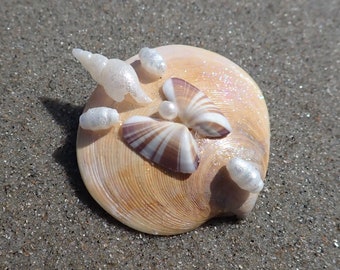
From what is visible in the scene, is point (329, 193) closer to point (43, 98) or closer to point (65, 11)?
point (43, 98)

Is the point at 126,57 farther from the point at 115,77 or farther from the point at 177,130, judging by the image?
the point at 177,130

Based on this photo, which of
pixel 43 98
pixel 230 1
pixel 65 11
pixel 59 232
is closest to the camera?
pixel 59 232

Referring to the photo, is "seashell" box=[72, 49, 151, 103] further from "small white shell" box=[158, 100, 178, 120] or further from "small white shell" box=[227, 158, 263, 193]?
"small white shell" box=[227, 158, 263, 193]

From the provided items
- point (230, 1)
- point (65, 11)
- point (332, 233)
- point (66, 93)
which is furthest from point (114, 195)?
point (230, 1)

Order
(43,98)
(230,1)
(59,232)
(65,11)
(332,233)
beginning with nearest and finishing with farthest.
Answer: (59,232) < (332,233) < (43,98) < (65,11) < (230,1)

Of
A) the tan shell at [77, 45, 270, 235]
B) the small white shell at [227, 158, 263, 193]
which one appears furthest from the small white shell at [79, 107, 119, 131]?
the small white shell at [227, 158, 263, 193]

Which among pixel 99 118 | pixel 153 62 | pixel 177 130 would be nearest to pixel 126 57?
pixel 153 62

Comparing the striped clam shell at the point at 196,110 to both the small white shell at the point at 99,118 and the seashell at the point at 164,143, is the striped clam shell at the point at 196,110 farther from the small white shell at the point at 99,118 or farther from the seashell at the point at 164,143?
the small white shell at the point at 99,118
